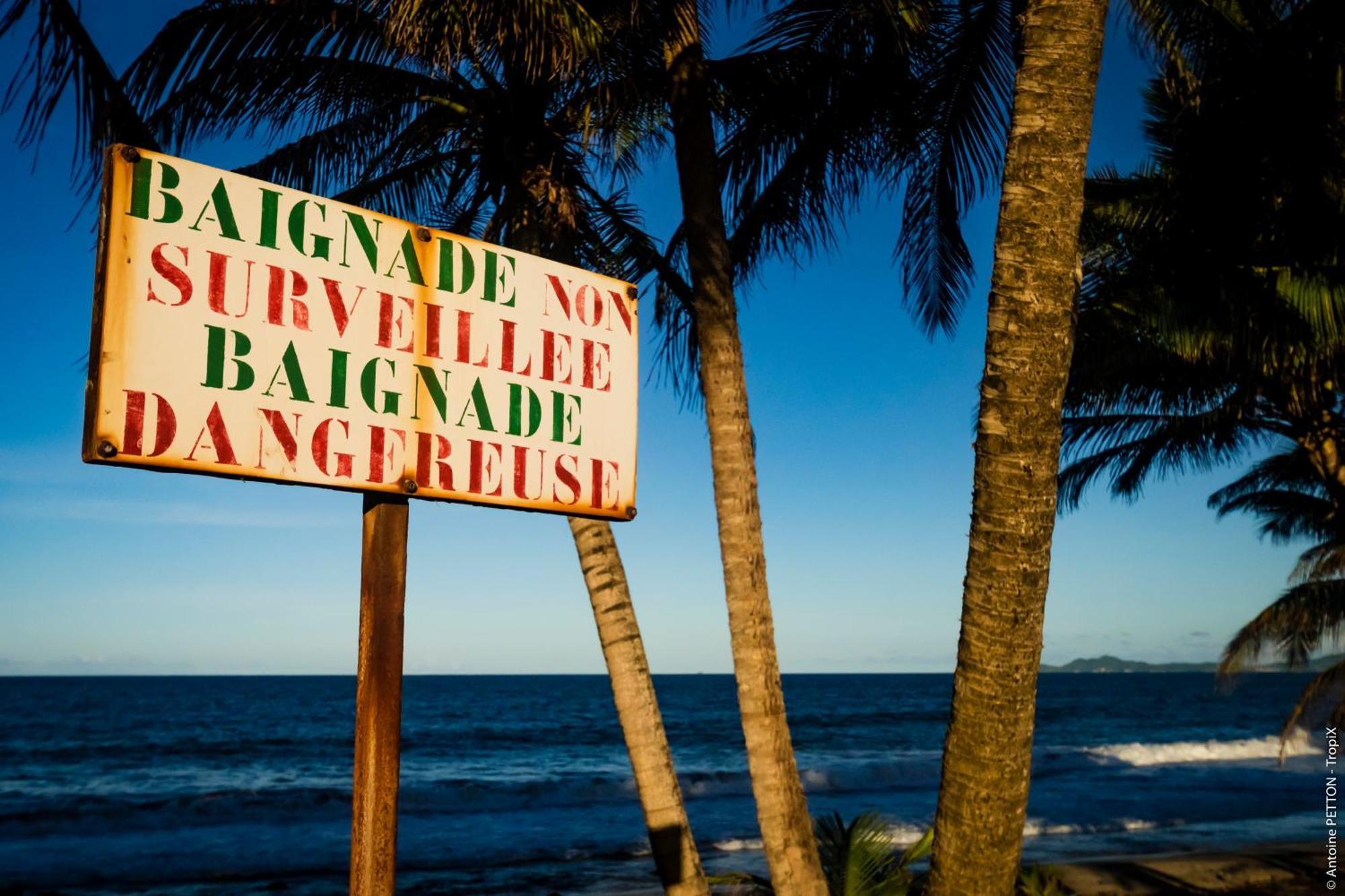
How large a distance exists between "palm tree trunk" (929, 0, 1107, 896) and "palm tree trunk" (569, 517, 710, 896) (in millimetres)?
2457

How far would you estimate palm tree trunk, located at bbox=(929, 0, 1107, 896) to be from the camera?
4.42m

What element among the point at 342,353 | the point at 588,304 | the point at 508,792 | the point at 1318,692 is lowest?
the point at 508,792

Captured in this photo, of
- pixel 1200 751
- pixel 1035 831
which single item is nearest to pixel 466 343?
pixel 1035 831

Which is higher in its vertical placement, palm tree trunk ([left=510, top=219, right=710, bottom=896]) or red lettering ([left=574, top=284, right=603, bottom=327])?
red lettering ([left=574, top=284, right=603, bottom=327])

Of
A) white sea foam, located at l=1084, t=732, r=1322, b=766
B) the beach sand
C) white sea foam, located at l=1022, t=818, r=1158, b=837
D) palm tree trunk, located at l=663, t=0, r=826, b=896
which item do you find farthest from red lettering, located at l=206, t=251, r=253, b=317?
white sea foam, located at l=1084, t=732, r=1322, b=766

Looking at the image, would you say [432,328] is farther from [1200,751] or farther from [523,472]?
[1200,751]

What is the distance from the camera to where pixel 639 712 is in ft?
22.4

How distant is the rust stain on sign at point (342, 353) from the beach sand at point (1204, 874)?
12.3m

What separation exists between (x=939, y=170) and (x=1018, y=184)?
4.69 meters

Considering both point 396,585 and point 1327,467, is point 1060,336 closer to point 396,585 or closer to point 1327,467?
point 396,585

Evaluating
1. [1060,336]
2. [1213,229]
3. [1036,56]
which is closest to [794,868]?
[1060,336]

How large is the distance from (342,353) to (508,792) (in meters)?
30.0

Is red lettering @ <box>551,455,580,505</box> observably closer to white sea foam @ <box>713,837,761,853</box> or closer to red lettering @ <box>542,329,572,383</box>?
red lettering @ <box>542,329,572,383</box>

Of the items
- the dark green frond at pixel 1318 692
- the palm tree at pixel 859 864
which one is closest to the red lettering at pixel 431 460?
the palm tree at pixel 859 864
